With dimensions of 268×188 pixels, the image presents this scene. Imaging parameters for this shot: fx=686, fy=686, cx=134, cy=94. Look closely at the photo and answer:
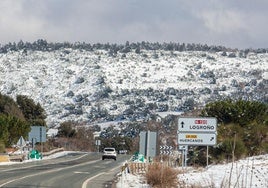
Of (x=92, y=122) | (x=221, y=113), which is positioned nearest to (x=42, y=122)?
(x=221, y=113)

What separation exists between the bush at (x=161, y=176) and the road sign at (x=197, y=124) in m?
4.53

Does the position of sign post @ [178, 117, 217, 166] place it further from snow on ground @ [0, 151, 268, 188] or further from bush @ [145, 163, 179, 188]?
bush @ [145, 163, 179, 188]

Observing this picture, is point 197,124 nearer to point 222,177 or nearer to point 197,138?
point 197,138

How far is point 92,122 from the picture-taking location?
177 m

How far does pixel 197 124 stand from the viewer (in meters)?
28.8

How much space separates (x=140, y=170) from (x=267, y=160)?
8399mm

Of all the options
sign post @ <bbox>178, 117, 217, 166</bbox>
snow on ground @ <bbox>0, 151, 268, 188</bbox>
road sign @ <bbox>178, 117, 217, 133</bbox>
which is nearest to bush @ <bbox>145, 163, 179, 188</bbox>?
snow on ground @ <bbox>0, 151, 268, 188</bbox>

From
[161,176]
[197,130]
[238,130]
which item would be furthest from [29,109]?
[161,176]

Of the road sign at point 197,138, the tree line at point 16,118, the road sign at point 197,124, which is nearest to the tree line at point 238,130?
the road sign at point 197,138

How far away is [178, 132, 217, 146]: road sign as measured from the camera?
94.2 ft

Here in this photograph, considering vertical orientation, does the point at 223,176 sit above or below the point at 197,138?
below

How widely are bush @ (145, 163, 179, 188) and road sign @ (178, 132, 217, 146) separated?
4.32 metres

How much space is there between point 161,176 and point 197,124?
6.21 metres

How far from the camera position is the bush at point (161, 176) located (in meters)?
22.5
